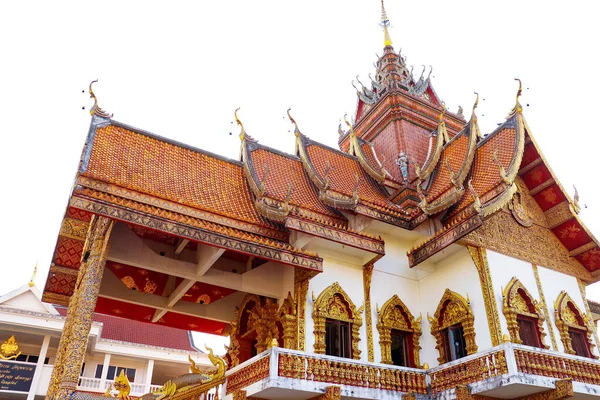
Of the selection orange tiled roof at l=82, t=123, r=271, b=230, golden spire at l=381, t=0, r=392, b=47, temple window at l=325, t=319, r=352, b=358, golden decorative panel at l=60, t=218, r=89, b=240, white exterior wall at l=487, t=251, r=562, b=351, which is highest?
golden spire at l=381, t=0, r=392, b=47

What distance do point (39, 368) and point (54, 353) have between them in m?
1.60

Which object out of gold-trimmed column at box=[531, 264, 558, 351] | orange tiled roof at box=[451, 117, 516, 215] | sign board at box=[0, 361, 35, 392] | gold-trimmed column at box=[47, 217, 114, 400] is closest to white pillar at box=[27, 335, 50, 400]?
sign board at box=[0, 361, 35, 392]

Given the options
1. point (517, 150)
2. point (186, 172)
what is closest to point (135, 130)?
point (186, 172)

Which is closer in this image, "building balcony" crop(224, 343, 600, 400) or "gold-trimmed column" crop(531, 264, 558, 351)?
"building balcony" crop(224, 343, 600, 400)

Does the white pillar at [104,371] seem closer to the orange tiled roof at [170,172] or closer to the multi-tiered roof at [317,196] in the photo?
the multi-tiered roof at [317,196]

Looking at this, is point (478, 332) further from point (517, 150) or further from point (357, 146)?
point (357, 146)

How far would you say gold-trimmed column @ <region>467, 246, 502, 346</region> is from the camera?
830 cm

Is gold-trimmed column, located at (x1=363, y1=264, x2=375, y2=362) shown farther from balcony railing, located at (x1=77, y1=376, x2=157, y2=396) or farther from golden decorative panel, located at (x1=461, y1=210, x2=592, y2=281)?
balcony railing, located at (x1=77, y1=376, x2=157, y2=396)

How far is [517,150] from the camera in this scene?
32.1ft

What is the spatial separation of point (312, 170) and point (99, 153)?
14.0 ft

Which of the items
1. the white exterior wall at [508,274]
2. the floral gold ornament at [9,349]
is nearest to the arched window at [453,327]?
the white exterior wall at [508,274]

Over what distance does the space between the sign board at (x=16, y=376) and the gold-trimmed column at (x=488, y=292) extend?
547 inches

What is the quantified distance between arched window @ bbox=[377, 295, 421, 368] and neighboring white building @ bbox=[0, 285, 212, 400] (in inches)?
418

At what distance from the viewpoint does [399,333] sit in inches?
372
